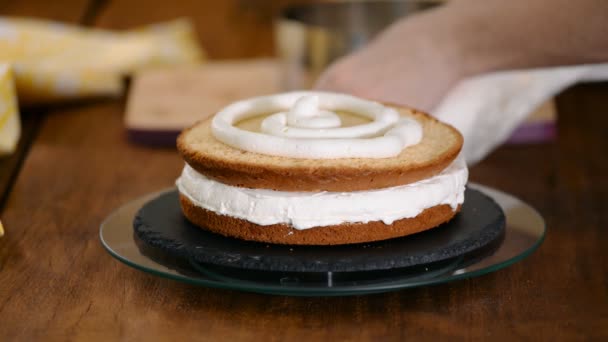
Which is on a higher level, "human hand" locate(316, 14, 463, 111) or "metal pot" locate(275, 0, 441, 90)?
"human hand" locate(316, 14, 463, 111)

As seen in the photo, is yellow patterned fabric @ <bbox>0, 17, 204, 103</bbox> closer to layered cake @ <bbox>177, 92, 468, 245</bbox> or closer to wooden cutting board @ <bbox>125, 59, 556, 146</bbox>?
wooden cutting board @ <bbox>125, 59, 556, 146</bbox>

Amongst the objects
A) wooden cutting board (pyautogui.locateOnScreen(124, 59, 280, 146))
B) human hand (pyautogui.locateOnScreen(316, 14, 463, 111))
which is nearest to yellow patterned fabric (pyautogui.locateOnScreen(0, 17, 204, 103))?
wooden cutting board (pyautogui.locateOnScreen(124, 59, 280, 146))

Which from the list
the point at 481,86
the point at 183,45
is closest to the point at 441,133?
the point at 481,86

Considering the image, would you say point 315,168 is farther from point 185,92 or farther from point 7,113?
point 185,92

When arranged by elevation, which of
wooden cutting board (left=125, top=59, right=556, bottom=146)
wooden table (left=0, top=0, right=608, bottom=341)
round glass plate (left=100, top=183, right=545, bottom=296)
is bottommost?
wooden cutting board (left=125, top=59, right=556, bottom=146)

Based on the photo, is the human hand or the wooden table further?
the human hand

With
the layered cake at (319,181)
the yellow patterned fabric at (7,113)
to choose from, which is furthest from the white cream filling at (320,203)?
the yellow patterned fabric at (7,113)

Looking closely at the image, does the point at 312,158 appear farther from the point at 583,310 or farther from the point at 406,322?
the point at 583,310
